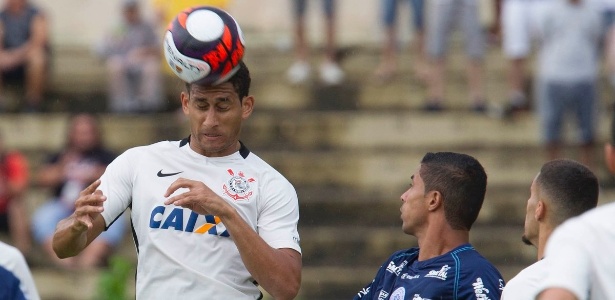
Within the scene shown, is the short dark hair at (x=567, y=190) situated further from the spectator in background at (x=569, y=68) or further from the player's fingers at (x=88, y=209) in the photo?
the spectator in background at (x=569, y=68)

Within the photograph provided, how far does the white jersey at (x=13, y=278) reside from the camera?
5543 mm

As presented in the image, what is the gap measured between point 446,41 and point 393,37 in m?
0.85

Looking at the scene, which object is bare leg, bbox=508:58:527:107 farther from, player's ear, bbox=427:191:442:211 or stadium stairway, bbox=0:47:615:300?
player's ear, bbox=427:191:442:211

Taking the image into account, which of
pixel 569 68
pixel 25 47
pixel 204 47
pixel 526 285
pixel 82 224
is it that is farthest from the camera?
pixel 25 47

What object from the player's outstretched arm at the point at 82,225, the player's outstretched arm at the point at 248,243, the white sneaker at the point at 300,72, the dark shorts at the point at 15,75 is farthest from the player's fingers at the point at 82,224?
the dark shorts at the point at 15,75

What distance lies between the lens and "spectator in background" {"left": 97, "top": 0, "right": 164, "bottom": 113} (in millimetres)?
14312

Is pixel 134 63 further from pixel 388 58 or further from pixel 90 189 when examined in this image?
pixel 90 189

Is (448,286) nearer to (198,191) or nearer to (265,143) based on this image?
(198,191)

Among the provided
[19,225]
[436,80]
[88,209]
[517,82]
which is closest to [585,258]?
[88,209]

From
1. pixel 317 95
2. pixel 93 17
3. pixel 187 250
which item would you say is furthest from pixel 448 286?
pixel 93 17

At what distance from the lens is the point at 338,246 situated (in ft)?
41.1

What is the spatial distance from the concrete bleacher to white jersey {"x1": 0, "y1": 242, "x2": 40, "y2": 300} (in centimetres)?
647

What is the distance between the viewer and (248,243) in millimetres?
4992

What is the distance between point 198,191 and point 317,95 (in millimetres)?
9664
